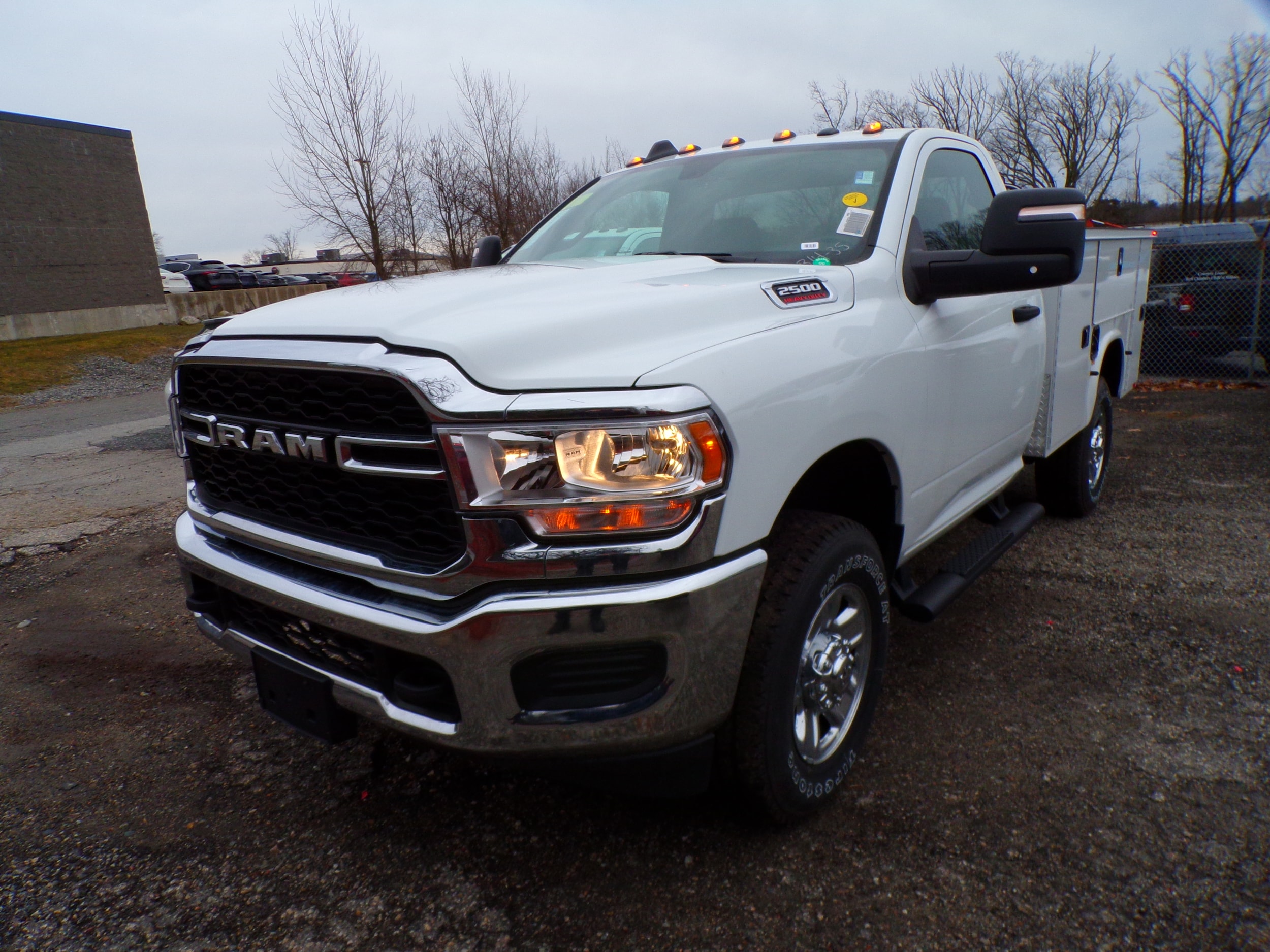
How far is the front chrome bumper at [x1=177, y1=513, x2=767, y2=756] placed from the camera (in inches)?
67.0

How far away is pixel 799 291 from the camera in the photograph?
2.30m

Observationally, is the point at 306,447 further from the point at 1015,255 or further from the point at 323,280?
the point at 323,280

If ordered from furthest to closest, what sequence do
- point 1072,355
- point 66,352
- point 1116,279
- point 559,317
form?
point 66,352 → point 1116,279 → point 1072,355 → point 559,317

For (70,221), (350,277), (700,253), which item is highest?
(70,221)

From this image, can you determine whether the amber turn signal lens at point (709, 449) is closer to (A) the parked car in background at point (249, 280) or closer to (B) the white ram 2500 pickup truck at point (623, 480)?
(B) the white ram 2500 pickup truck at point (623, 480)

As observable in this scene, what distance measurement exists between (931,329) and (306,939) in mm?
2409

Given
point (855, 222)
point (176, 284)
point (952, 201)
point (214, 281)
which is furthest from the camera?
point (176, 284)

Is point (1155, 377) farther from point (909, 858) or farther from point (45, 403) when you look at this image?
point (45, 403)

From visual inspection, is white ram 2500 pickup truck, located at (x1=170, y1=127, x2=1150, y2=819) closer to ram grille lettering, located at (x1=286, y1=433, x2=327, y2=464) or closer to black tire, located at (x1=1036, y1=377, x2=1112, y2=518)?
ram grille lettering, located at (x1=286, y1=433, x2=327, y2=464)

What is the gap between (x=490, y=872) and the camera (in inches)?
87.6

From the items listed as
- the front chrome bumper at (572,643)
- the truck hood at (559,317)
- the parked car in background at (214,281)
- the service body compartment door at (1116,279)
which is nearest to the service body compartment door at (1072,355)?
the service body compartment door at (1116,279)

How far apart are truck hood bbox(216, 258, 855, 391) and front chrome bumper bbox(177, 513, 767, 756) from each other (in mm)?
444

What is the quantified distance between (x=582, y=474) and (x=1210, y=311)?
10999mm

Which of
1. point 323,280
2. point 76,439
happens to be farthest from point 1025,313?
point 323,280
